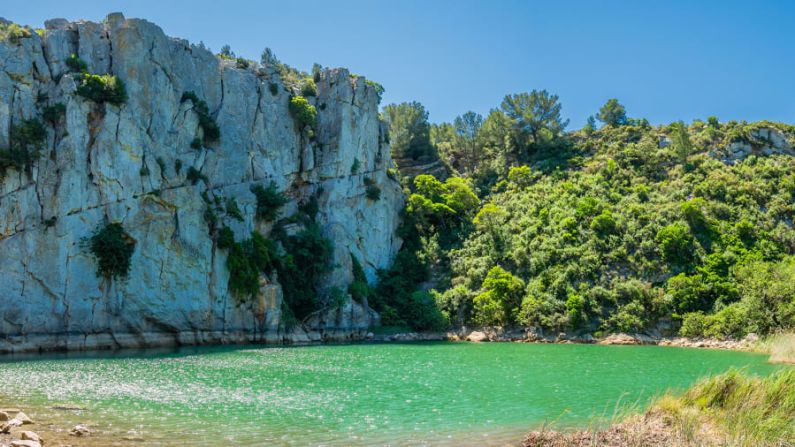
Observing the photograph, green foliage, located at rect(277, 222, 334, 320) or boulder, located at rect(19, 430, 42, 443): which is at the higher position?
green foliage, located at rect(277, 222, 334, 320)

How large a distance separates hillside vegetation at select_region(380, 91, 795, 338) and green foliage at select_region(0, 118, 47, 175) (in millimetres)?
34374

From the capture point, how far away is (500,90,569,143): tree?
90.6 metres

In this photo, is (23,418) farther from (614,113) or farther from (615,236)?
(614,113)

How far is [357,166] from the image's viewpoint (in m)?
66.8

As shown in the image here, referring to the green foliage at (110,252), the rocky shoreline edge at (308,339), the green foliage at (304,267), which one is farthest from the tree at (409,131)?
the green foliage at (110,252)

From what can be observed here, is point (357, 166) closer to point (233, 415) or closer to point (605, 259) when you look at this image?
point (605, 259)

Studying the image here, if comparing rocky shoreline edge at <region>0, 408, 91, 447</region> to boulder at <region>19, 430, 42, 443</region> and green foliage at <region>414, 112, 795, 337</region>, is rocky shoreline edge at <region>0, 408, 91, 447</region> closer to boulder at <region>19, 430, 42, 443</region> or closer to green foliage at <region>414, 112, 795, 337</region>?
boulder at <region>19, 430, 42, 443</region>

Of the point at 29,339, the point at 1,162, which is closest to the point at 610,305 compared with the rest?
the point at 29,339

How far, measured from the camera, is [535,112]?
9144cm

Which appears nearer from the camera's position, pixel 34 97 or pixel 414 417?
pixel 414 417

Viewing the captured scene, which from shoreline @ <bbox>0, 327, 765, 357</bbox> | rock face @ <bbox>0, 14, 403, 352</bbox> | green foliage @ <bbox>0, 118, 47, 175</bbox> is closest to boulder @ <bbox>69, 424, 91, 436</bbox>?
shoreline @ <bbox>0, 327, 765, 357</bbox>

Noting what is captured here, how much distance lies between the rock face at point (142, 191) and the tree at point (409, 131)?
30.3 metres

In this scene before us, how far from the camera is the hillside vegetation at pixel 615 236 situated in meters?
50.8

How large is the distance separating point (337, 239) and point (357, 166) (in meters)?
10.6
